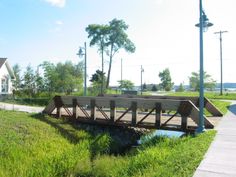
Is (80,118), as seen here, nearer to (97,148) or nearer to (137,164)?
(97,148)

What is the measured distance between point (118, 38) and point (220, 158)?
39.0m

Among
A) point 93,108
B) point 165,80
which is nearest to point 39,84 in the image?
point 93,108

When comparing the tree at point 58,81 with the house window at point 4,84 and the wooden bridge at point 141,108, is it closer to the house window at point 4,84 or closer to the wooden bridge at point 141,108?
the house window at point 4,84

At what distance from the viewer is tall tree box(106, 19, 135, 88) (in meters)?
45.7

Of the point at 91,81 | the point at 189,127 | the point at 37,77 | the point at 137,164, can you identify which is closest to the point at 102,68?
the point at 91,81

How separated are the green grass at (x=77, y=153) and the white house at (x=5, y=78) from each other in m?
25.8

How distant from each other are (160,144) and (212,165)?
3.62 metres

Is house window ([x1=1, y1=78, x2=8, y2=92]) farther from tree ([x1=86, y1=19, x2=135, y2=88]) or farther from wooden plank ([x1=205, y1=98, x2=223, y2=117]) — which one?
wooden plank ([x1=205, y1=98, x2=223, y2=117])

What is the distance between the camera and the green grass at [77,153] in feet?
26.6

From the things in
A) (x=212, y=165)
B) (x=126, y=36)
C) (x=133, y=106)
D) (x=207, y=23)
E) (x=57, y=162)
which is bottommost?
(x=57, y=162)

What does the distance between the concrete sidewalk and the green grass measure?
0.69 ft

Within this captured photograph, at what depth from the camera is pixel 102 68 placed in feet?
152

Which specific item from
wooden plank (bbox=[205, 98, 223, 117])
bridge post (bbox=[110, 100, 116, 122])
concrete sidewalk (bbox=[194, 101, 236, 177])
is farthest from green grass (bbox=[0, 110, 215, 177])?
wooden plank (bbox=[205, 98, 223, 117])

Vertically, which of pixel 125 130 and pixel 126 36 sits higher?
pixel 126 36
